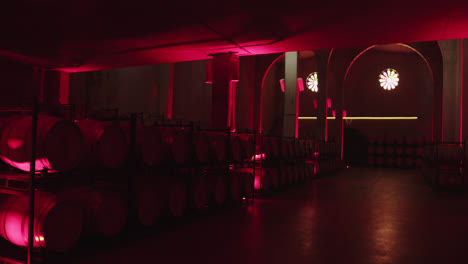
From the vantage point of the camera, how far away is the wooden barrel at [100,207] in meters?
3.60

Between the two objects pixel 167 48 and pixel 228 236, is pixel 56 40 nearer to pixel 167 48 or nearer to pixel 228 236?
pixel 167 48

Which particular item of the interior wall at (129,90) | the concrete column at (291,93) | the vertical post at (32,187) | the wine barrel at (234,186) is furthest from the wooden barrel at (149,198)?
the concrete column at (291,93)

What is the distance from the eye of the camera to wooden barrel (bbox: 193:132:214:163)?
5.44 meters

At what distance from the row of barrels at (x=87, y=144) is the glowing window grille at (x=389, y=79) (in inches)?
843

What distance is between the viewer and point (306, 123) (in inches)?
1031

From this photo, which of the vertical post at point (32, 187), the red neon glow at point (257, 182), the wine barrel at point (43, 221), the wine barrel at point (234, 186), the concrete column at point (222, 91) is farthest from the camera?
the concrete column at point (222, 91)

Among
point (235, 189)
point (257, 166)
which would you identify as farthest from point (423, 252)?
point (257, 166)

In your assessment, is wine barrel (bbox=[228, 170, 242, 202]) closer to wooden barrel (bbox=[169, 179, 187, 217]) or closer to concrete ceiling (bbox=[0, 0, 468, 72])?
wooden barrel (bbox=[169, 179, 187, 217])

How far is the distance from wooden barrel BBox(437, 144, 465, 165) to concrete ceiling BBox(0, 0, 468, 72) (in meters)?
3.27

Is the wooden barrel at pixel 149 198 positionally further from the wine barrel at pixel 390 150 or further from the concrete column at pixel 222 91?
the wine barrel at pixel 390 150

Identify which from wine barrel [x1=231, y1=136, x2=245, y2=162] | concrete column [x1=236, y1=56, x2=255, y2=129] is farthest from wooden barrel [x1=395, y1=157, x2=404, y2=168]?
wine barrel [x1=231, y1=136, x2=245, y2=162]

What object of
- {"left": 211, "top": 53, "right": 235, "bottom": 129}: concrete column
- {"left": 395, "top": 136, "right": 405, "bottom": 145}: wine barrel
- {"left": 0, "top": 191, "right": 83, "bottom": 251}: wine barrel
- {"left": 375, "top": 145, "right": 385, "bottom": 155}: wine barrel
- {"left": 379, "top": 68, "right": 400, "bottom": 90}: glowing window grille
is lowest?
{"left": 0, "top": 191, "right": 83, "bottom": 251}: wine barrel

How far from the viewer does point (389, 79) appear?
23641mm

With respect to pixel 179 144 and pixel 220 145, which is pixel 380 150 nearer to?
pixel 220 145
